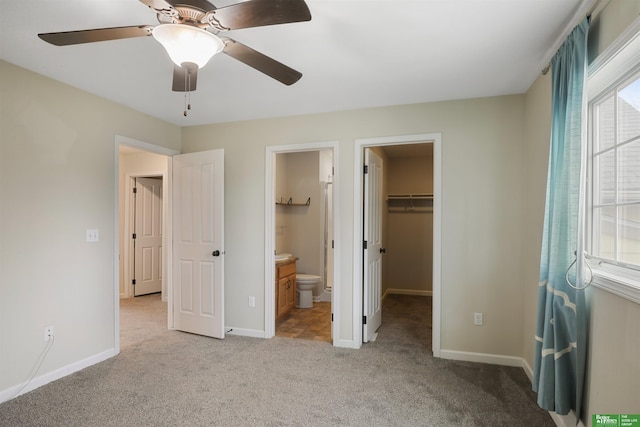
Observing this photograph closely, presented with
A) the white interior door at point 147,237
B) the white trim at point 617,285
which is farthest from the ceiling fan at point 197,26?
the white interior door at point 147,237

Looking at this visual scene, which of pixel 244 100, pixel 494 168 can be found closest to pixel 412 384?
pixel 494 168

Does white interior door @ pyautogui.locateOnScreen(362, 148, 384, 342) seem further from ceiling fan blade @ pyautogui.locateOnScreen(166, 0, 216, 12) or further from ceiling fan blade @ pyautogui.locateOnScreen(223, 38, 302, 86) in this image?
ceiling fan blade @ pyautogui.locateOnScreen(166, 0, 216, 12)

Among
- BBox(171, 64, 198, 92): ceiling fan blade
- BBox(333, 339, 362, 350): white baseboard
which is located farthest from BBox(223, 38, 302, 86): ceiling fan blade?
BBox(333, 339, 362, 350): white baseboard

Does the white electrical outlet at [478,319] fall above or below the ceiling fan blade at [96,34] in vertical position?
below

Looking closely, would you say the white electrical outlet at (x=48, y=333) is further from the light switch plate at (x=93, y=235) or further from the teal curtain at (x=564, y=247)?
the teal curtain at (x=564, y=247)

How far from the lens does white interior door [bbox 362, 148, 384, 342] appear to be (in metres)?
3.45

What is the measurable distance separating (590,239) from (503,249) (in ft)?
3.67

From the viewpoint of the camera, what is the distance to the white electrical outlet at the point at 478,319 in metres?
3.04

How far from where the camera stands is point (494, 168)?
118 inches

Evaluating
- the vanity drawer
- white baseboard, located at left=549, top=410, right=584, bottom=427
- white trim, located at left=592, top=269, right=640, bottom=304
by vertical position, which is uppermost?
white trim, located at left=592, top=269, right=640, bottom=304

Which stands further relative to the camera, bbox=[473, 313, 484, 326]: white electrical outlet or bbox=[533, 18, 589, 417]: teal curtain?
bbox=[473, 313, 484, 326]: white electrical outlet

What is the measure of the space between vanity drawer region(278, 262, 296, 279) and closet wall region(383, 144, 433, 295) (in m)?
1.79

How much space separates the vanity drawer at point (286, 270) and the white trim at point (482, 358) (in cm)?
208

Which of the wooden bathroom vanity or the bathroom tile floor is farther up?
the wooden bathroom vanity
